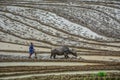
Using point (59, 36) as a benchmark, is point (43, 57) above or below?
below

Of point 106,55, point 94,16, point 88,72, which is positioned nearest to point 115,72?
point 88,72

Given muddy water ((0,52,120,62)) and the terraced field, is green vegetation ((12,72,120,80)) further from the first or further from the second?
muddy water ((0,52,120,62))

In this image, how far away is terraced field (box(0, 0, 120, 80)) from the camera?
20.4m

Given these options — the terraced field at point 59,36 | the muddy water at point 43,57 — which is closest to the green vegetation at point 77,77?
the terraced field at point 59,36

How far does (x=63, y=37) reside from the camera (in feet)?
105

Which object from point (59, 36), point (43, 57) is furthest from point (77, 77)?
point (59, 36)

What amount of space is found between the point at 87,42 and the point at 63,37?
2.44 meters

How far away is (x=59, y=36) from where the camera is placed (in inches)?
1266

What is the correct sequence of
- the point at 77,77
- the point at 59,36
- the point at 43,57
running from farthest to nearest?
the point at 59,36, the point at 43,57, the point at 77,77

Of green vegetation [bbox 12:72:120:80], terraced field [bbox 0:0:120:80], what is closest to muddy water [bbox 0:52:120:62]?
terraced field [bbox 0:0:120:80]

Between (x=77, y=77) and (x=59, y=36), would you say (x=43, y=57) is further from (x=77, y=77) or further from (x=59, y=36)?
(x=59, y=36)

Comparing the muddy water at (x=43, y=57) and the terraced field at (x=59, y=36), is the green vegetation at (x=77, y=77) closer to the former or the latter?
the terraced field at (x=59, y=36)

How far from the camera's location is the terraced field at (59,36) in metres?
20.4

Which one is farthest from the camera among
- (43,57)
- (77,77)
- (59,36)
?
(59,36)
